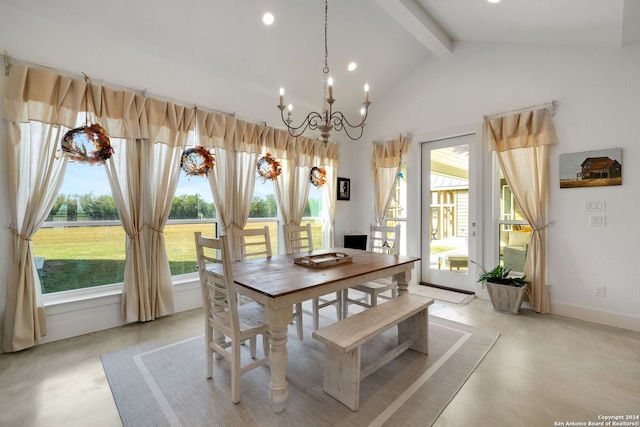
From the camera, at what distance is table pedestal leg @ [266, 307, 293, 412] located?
1.69m

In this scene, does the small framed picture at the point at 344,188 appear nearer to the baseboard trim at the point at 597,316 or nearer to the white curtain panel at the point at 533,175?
the white curtain panel at the point at 533,175

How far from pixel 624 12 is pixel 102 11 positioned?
4509mm

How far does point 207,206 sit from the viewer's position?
3.62 metres

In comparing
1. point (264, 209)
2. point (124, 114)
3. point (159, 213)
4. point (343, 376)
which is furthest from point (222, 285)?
point (264, 209)

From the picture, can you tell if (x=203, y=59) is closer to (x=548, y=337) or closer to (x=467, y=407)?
(x=467, y=407)

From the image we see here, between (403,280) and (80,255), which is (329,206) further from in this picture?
(80,255)

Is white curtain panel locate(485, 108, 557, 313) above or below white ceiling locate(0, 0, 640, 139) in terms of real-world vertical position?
below

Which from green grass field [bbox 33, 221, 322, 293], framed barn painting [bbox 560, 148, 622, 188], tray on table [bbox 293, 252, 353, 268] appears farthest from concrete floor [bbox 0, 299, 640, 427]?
framed barn painting [bbox 560, 148, 622, 188]

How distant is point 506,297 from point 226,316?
311 centimetres

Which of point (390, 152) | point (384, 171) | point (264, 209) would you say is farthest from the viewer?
point (384, 171)

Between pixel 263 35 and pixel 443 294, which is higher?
pixel 263 35

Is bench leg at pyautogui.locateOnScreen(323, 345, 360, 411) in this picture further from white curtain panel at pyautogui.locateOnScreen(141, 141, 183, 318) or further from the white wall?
the white wall

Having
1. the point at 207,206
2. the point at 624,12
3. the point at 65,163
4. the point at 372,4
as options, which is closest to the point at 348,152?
the point at 372,4

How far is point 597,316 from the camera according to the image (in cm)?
297
